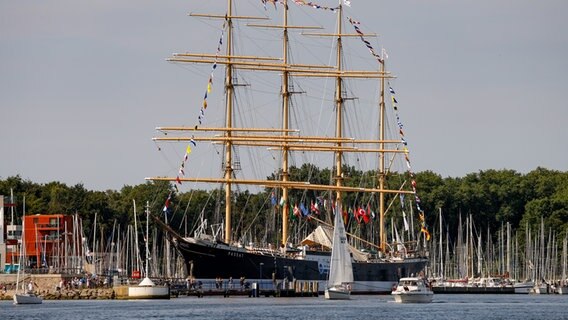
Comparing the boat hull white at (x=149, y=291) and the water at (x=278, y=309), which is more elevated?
the boat hull white at (x=149, y=291)

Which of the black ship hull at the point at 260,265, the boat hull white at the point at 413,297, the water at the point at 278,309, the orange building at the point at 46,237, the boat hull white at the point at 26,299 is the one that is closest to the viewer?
the water at the point at 278,309

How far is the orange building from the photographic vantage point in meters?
180

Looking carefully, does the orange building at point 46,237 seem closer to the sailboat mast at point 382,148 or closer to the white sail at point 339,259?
the sailboat mast at point 382,148

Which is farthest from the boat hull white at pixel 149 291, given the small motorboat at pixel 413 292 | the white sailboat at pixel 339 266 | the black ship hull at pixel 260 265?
the small motorboat at pixel 413 292

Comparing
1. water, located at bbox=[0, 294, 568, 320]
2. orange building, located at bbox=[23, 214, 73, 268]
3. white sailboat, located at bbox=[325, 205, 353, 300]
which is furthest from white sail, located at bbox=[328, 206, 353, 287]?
orange building, located at bbox=[23, 214, 73, 268]

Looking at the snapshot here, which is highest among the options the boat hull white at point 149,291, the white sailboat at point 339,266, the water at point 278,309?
the white sailboat at point 339,266

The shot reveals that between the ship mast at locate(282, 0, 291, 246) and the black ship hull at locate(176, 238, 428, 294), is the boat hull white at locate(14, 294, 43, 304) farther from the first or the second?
the ship mast at locate(282, 0, 291, 246)

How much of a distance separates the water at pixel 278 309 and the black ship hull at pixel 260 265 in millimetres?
4554

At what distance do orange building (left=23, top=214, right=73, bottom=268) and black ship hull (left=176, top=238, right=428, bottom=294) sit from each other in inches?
1249

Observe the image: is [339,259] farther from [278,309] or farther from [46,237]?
[46,237]

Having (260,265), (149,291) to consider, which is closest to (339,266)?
(260,265)

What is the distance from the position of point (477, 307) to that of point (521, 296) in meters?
37.0

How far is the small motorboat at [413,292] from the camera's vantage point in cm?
13438

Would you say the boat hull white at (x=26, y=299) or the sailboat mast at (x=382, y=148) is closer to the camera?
the boat hull white at (x=26, y=299)
